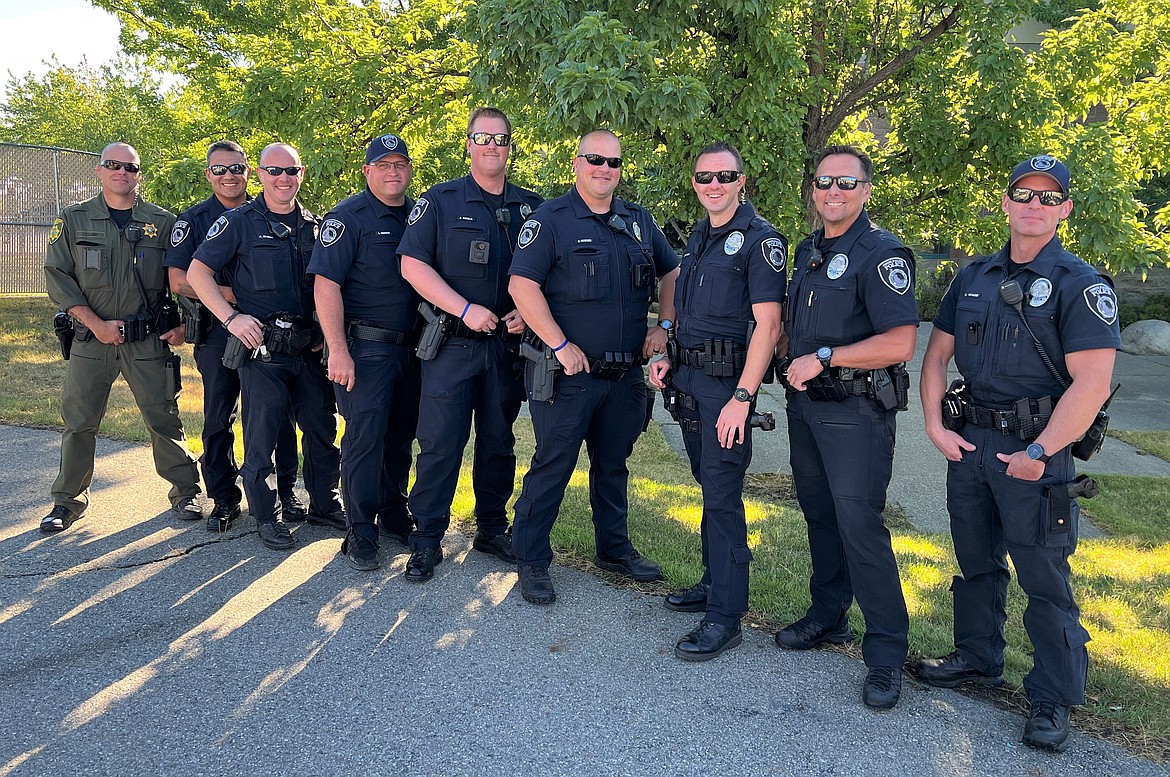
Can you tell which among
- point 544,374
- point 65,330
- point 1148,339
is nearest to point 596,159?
point 544,374

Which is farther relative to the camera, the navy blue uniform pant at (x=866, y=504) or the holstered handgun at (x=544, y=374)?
the holstered handgun at (x=544, y=374)

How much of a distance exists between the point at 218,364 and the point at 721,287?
3.00 meters

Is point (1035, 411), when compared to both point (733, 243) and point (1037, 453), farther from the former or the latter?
point (733, 243)

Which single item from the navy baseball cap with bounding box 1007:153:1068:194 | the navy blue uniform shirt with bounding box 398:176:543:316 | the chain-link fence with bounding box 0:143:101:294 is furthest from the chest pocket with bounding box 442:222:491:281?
the chain-link fence with bounding box 0:143:101:294

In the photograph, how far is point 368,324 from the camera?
14.7 ft

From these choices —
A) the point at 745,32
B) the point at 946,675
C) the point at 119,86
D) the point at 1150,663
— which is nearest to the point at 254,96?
the point at 745,32

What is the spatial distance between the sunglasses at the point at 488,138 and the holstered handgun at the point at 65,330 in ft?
8.51

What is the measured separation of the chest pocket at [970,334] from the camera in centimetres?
321

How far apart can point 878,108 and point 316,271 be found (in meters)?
4.35

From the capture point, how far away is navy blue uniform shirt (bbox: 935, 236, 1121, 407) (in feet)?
9.72

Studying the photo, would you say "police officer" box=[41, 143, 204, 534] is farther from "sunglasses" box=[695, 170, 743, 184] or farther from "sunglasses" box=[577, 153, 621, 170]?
"sunglasses" box=[695, 170, 743, 184]

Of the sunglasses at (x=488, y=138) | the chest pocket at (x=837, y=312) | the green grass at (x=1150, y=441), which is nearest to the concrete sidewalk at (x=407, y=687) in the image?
the chest pocket at (x=837, y=312)

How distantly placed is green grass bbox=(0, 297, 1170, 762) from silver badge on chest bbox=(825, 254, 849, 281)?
1.61 metres

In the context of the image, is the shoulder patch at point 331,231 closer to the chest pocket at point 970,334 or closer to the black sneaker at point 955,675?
the chest pocket at point 970,334
